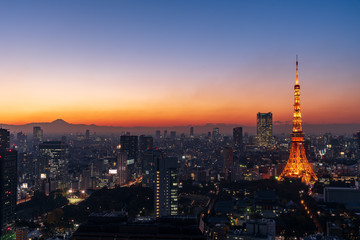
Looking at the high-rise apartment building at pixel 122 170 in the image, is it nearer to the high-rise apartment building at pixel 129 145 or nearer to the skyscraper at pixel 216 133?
the high-rise apartment building at pixel 129 145

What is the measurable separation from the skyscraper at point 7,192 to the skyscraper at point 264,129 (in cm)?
5659

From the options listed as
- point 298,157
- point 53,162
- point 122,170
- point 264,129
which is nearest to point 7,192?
point 122,170

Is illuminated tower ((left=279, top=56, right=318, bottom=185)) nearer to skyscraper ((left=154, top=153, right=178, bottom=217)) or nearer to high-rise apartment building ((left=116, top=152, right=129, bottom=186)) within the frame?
skyscraper ((left=154, top=153, right=178, bottom=217))

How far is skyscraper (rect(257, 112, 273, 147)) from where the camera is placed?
231 feet

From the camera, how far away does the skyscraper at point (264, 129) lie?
70.3 meters

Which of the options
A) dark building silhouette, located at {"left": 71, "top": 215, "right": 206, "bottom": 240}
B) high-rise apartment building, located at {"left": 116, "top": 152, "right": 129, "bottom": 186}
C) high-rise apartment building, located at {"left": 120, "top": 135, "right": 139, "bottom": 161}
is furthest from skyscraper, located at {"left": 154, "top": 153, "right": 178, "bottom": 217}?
high-rise apartment building, located at {"left": 120, "top": 135, "right": 139, "bottom": 161}

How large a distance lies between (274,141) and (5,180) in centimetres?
5997

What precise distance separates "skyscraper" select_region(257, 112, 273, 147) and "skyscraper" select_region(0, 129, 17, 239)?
56591 millimetres

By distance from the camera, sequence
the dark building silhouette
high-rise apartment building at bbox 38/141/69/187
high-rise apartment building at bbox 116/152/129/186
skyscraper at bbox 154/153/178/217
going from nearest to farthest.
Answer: the dark building silhouette, skyscraper at bbox 154/153/178/217, high-rise apartment building at bbox 38/141/69/187, high-rise apartment building at bbox 116/152/129/186

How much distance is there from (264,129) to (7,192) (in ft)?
200

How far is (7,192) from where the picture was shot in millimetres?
18047

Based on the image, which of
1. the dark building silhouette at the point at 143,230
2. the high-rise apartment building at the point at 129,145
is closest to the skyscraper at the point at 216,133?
the high-rise apartment building at the point at 129,145

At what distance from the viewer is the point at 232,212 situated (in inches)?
759

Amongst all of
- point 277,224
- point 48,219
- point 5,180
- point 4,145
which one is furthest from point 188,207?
point 4,145
